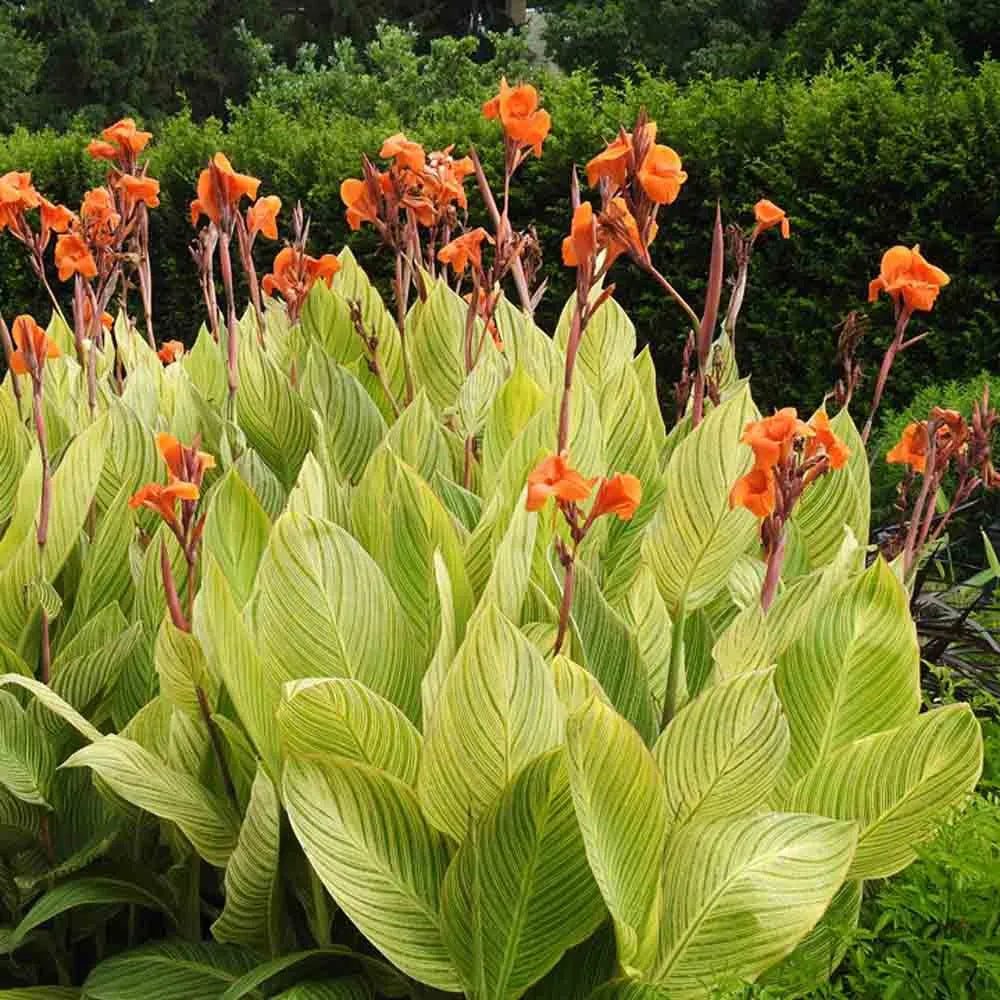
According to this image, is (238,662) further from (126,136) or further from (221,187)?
(126,136)

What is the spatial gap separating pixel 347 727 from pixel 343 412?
843 millimetres

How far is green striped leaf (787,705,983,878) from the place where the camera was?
4.25ft

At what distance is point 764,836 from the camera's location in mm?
1215

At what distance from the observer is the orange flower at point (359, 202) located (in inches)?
83.2

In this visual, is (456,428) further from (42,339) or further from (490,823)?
(490,823)

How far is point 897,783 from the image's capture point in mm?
1319

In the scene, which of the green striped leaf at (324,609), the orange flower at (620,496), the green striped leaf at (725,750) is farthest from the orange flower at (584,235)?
the green striped leaf at (725,750)

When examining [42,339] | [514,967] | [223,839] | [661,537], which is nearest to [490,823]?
[514,967]

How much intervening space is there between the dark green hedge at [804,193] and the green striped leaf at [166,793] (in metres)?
4.27

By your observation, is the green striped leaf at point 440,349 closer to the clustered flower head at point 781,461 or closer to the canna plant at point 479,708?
the canna plant at point 479,708

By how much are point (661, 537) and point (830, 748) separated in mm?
345

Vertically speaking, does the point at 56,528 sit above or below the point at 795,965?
above

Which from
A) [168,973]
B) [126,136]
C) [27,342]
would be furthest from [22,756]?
[126,136]

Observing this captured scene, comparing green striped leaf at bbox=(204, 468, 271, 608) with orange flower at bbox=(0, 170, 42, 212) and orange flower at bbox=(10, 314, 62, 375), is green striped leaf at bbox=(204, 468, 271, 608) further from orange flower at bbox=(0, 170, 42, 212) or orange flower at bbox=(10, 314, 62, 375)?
orange flower at bbox=(0, 170, 42, 212)
